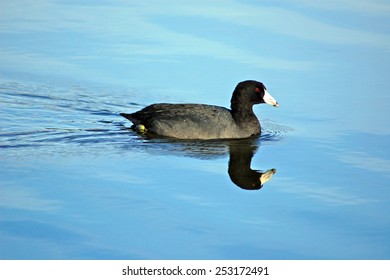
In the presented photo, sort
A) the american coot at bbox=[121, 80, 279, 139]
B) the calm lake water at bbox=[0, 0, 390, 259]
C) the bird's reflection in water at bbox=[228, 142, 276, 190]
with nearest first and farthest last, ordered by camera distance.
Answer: the calm lake water at bbox=[0, 0, 390, 259] < the bird's reflection in water at bbox=[228, 142, 276, 190] < the american coot at bbox=[121, 80, 279, 139]

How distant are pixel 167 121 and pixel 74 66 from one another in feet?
9.87

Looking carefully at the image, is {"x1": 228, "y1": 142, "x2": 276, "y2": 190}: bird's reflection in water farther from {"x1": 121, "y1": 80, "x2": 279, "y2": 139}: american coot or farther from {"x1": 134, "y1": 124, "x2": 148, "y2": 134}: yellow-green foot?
{"x1": 134, "y1": 124, "x2": 148, "y2": 134}: yellow-green foot

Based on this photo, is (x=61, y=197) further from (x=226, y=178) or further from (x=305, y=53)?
(x=305, y=53)

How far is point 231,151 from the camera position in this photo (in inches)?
464

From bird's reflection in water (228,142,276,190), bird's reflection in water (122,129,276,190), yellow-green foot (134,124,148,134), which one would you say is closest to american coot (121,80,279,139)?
yellow-green foot (134,124,148,134)

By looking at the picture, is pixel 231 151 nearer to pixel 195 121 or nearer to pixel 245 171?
pixel 195 121

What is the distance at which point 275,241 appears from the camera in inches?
333

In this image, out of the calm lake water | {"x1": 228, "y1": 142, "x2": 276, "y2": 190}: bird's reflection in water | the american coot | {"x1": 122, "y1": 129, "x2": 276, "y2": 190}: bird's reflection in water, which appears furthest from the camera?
the american coot

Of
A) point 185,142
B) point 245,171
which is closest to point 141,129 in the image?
point 185,142

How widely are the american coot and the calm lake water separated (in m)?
0.21

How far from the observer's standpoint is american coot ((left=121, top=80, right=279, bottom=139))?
40.4ft

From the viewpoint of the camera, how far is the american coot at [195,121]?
40.4 ft

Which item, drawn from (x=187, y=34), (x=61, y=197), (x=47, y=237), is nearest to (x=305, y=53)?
(x=187, y=34)

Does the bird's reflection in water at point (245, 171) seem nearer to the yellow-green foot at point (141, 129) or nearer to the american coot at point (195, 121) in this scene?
the american coot at point (195, 121)
